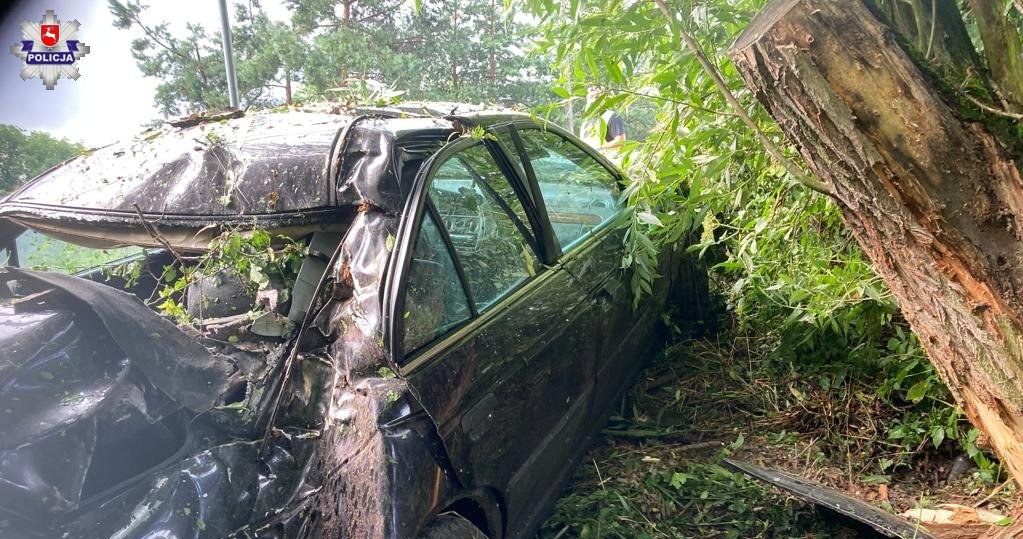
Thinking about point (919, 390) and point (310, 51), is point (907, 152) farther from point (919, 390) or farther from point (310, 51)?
point (310, 51)

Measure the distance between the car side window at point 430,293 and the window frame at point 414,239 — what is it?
0.06 feet

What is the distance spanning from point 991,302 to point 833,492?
1097 millimetres

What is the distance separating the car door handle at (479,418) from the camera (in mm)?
1882

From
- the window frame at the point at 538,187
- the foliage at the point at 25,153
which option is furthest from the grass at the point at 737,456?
the foliage at the point at 25,153

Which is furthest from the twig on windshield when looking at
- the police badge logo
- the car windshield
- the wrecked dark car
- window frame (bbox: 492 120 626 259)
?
the police badge logo

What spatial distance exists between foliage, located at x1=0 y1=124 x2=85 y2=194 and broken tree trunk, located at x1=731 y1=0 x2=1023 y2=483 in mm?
4650

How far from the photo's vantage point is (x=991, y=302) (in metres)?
1.64

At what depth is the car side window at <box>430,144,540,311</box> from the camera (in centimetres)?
213

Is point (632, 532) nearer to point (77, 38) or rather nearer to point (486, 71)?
point (77, 38)

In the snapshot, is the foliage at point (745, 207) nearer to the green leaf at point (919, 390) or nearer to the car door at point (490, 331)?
the green leaf at point (919, 390)

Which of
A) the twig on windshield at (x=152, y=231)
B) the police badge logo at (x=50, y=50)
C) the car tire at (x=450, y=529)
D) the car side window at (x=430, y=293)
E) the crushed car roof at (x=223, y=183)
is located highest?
Result: the police badge logo at (x=50, y=50)

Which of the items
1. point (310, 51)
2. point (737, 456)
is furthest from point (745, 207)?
point (310, 51)

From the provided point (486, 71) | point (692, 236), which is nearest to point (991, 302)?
point (692, 236)

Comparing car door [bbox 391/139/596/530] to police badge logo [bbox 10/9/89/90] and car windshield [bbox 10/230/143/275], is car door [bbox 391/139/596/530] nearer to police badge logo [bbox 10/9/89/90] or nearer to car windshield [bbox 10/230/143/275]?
car windshield [bbox 10/230/143/275]
